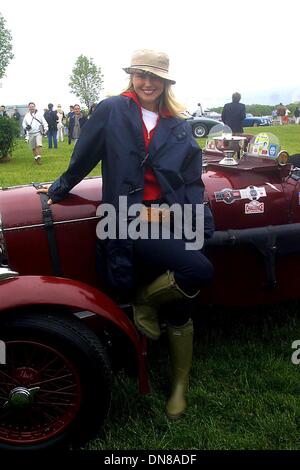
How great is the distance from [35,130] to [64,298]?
1188cm

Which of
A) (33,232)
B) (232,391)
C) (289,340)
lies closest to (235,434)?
(232,391)

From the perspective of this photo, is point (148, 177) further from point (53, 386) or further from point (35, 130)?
point (35, 130)

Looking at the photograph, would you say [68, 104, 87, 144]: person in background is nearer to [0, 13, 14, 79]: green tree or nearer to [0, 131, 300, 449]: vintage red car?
[0, 131, 300, 449]: vintage red car

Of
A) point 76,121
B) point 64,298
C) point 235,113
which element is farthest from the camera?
point 76,121

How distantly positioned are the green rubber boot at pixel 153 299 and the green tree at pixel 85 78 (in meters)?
61.8

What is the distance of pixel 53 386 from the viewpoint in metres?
2.28

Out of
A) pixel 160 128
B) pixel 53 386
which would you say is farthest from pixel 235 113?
pixel 53 386

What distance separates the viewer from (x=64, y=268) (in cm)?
263

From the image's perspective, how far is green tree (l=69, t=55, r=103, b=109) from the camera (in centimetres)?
6222

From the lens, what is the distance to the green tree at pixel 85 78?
6222cm

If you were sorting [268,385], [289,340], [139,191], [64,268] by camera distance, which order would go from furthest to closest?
1. [289,340]
2. [268,385]
3. [64,268]
4. [139,191]

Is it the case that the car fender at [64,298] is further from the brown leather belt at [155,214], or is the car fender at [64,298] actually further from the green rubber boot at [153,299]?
the brown leather belt at [155,214]

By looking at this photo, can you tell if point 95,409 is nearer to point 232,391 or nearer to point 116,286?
point 116,286
